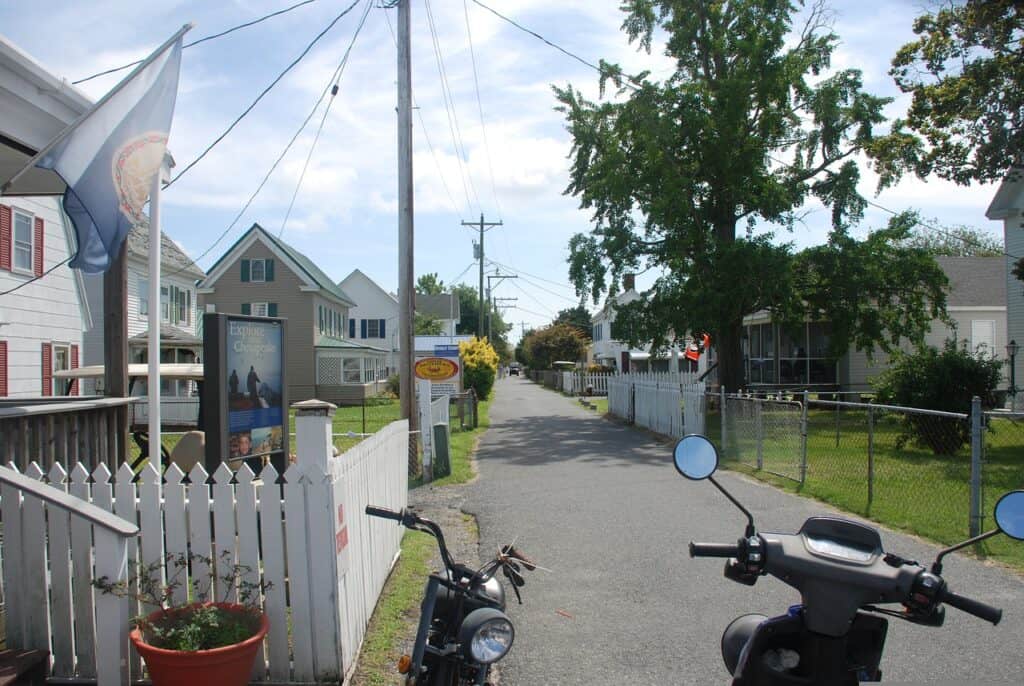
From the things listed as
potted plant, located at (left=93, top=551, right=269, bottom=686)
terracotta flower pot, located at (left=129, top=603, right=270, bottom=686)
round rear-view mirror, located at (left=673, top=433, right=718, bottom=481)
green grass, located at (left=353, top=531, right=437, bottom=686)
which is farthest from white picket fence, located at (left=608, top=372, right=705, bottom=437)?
round rear-view mirror, located at (left=673, top=433, right=718, bottom=481)

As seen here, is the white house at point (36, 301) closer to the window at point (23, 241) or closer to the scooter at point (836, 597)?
the window at point (23, 241)

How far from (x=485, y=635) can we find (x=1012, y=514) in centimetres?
Answer: 196

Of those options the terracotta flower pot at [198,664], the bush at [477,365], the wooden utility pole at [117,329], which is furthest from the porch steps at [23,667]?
the bush at [477,365]

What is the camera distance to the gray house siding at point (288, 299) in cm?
4234

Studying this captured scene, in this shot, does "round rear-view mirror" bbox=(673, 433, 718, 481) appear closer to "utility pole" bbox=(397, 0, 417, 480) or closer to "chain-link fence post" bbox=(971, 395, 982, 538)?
"chain-link fence post" bbox=(971, 395, 982, 538)

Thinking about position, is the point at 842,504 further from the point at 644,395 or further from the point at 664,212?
the point at 664,212

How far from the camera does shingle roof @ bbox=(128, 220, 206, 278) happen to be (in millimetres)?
28781

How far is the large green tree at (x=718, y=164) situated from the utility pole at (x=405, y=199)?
1265 cm

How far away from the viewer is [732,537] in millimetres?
8641

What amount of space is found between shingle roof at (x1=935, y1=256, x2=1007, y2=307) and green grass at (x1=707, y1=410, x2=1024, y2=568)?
16328mm

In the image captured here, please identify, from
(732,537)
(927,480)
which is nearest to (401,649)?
(732,537)

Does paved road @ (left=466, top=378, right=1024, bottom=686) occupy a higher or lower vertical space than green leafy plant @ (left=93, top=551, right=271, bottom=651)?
lower

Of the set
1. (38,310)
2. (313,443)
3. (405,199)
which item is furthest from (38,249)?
(313,443)

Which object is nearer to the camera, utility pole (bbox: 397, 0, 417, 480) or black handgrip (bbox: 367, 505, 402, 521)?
black handgrip (bbox: 367, 505, 402, 521)
